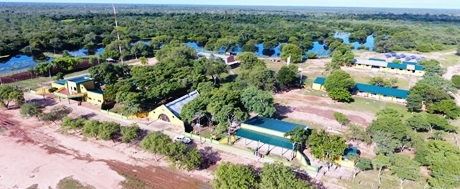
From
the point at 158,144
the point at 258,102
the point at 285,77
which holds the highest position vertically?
the point at 258,102

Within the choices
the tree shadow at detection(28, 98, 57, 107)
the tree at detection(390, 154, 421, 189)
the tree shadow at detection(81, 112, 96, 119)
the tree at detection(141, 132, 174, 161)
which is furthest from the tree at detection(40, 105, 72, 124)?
the tree at detection(390, 154, 421, 189)

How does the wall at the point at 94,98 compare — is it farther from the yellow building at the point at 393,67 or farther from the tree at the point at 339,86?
the yellow building at the point at 393,67

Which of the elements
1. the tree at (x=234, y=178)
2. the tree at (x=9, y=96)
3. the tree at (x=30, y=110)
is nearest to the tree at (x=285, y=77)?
the tree at (x=234, y=178)

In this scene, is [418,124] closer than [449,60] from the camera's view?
Yes

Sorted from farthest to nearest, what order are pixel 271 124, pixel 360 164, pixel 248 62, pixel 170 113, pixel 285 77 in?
pixel 248 62 → pixel 285 77 → pixel 170 113 → pixel 271 124 → pixel 360 164

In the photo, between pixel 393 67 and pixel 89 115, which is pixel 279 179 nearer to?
pixel 89 115

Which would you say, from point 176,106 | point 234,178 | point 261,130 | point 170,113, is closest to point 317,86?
point 261,130

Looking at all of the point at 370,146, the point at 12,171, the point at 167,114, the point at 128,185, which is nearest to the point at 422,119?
the point at 370,146
